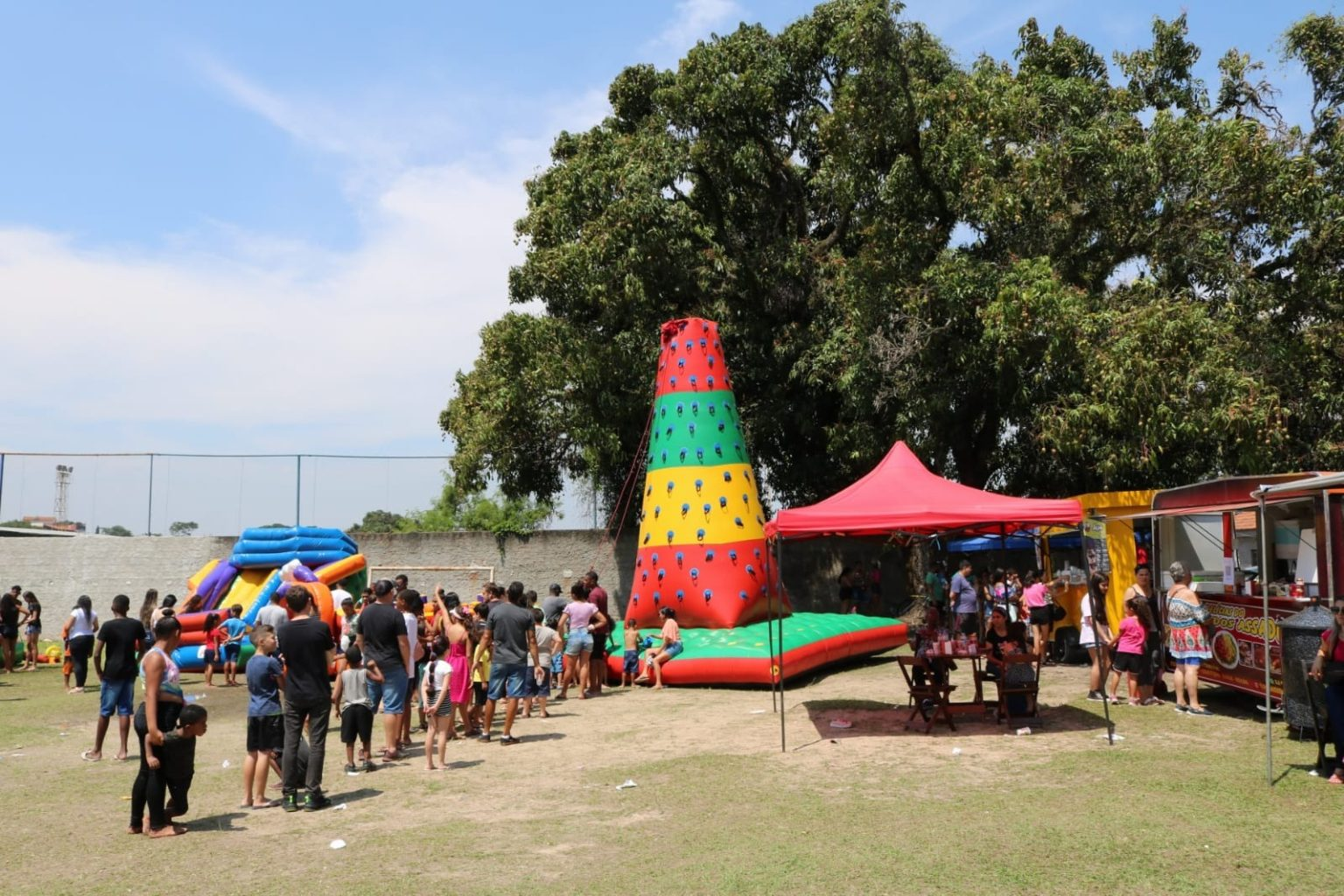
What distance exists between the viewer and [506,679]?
10.2 metres

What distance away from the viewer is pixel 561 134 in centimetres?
2262

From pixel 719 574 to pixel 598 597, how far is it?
1.78m

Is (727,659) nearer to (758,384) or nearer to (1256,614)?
(1256,614)

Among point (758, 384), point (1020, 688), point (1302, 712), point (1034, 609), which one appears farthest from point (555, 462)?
point (1302, 712)

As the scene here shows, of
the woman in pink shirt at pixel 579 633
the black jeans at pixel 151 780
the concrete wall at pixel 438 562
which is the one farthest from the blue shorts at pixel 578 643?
the concrete wall at pixel 438 562

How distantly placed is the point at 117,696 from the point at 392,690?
2628mm

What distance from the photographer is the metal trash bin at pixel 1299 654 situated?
343 inches

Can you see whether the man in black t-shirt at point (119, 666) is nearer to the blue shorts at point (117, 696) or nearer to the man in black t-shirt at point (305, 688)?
the blue shorts at point (117, 696)

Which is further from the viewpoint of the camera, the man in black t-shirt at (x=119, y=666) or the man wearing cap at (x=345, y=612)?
the man wearing cap at (x=345, y=612)

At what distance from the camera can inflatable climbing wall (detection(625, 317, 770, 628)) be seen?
50.4 feet

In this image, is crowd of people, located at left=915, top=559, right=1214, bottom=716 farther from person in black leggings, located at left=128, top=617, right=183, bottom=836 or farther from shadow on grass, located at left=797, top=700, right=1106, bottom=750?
person in black leggings, located at left=128, top=617, right=183, bottom=836

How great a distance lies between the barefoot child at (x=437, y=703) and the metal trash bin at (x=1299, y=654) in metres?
6.97

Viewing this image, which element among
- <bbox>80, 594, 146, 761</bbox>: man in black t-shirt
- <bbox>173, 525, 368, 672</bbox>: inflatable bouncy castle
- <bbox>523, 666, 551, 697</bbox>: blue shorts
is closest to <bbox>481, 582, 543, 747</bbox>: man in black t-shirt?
<bbox>523, 666, 551, 697</bbox>: blue shorts

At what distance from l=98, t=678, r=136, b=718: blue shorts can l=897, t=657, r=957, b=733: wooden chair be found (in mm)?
7125
